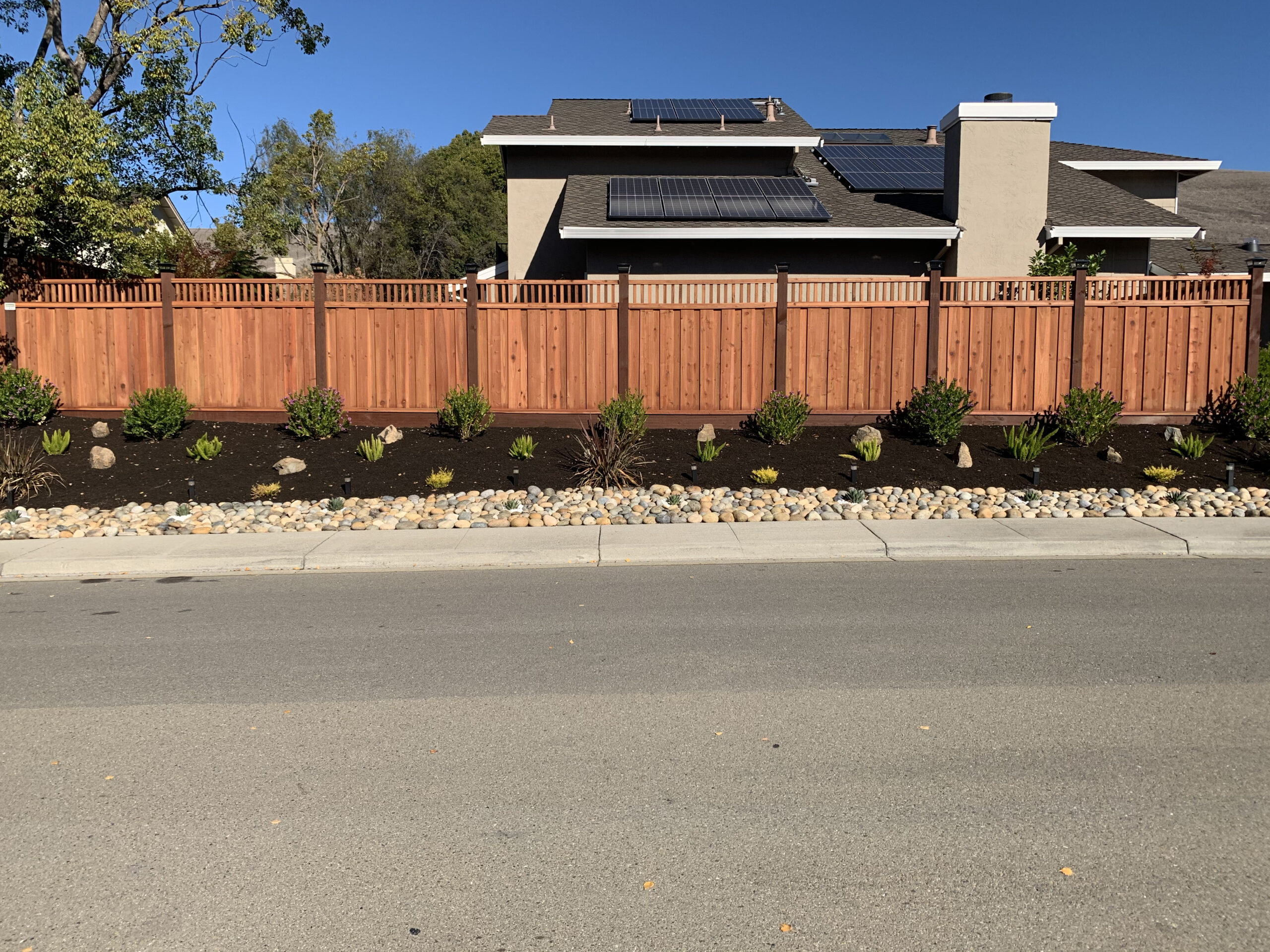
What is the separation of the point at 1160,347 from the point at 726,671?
12539mm

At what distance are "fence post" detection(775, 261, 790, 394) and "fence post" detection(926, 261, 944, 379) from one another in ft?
7.10

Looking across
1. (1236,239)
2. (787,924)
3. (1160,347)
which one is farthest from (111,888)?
(1236,239)

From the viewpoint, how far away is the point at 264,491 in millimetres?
12984

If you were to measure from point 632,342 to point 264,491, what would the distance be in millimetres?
6077

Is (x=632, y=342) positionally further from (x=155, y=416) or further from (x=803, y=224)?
(x=155, y=416)

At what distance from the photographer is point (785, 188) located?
20188 millimetres

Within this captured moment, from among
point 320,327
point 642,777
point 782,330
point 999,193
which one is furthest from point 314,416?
point 999,193

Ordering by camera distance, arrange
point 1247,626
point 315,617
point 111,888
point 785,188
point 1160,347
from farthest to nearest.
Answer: point 785,188 < point 1160,347 < point 315,617 < point 1247,626 < point 111,888

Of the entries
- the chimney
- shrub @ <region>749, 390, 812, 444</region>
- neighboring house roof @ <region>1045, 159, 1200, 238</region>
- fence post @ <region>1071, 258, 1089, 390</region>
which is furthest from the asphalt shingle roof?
shrub @ <region>749, 390, 812, 444</region>

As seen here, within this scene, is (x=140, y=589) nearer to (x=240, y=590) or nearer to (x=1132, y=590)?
(x=240, y=590)

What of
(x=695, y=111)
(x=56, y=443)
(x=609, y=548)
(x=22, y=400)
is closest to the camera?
(x=609, y=548)

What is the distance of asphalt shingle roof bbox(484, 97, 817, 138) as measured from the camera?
2252 cm

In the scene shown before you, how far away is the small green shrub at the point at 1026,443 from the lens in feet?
45.5

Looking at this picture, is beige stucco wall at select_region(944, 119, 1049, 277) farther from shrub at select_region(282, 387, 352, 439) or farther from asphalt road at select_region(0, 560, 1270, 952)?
asphalt road at select_region(0, 560, 1270, 952)
